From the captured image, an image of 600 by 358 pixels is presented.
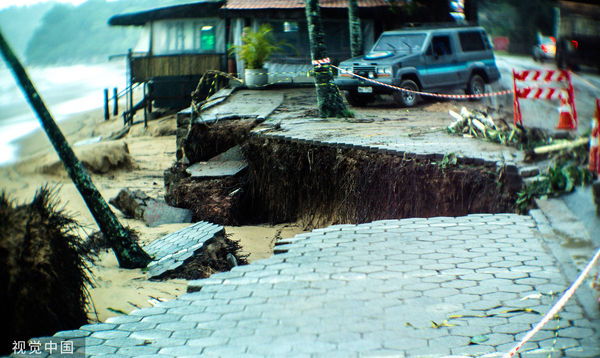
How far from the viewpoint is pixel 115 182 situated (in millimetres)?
16203

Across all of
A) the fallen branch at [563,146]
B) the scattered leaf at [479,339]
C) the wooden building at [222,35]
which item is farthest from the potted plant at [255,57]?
the scattered leaf at [479,339]

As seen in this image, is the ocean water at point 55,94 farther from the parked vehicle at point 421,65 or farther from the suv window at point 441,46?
the suv window at point 441,46

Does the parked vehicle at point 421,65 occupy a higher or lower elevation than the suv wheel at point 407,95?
higher

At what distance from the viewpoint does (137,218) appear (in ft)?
37.9

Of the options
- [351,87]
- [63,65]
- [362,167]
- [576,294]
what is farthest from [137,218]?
[63,65]

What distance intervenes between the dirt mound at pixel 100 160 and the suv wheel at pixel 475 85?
10.1 meters

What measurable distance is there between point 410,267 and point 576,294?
1384 millimetres

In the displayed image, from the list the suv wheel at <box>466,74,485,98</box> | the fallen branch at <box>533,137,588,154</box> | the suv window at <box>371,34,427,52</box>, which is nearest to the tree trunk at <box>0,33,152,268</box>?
the fallen branch at <box>533,137,588,154</box>

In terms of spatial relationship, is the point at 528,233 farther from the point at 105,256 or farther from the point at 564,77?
the point at 105,256

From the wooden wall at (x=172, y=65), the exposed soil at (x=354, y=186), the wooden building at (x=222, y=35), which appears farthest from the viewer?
the wooden wall at (x=172, y=65)

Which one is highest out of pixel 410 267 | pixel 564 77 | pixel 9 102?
pixel 564 77

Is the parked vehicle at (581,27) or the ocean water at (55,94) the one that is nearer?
the parked vehicle at (581,27)

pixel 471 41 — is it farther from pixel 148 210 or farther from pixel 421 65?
pixel 148 210

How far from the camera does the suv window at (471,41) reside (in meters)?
16.6
